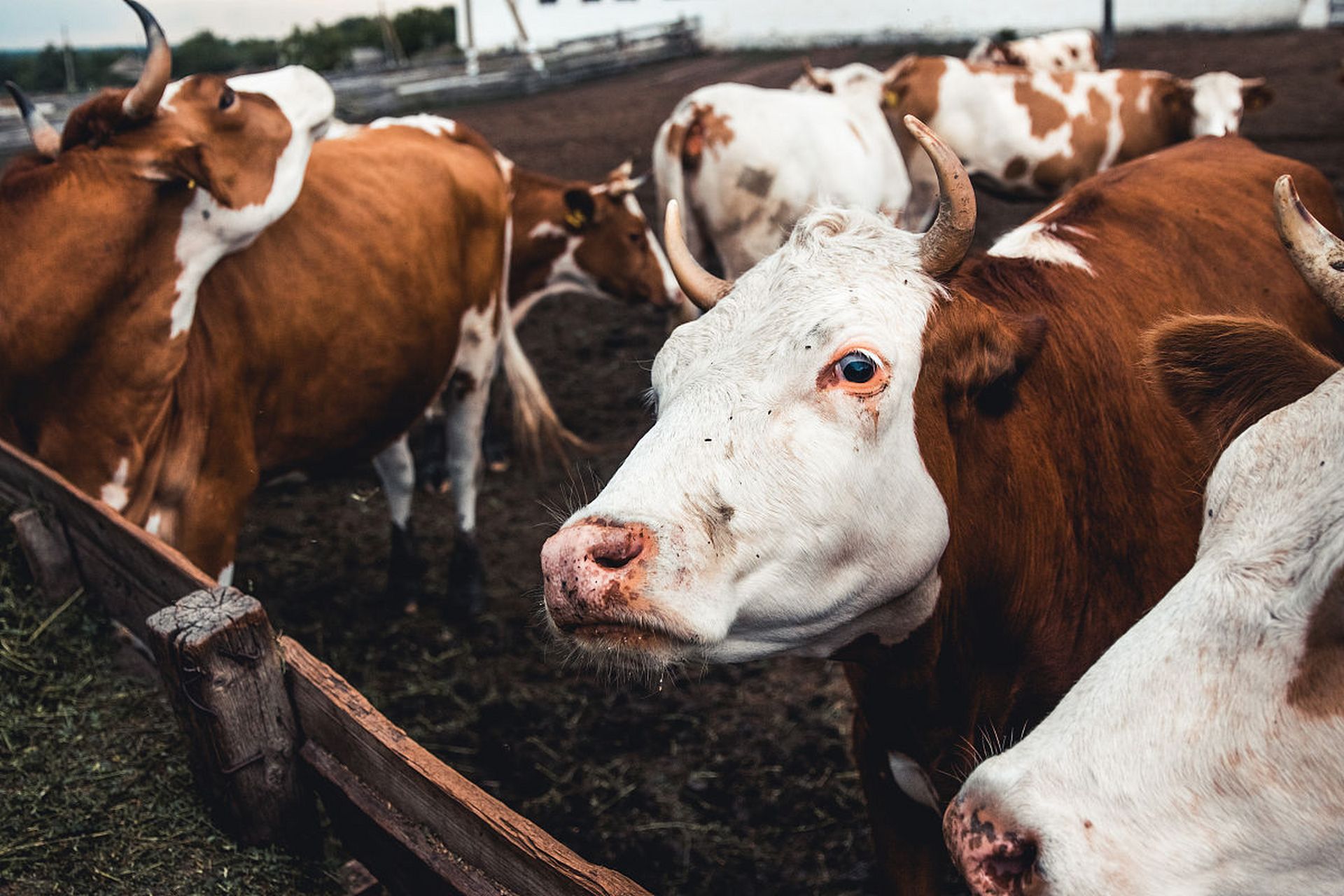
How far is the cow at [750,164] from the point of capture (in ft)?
20.3

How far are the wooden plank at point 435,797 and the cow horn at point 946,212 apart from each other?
46.2 inches

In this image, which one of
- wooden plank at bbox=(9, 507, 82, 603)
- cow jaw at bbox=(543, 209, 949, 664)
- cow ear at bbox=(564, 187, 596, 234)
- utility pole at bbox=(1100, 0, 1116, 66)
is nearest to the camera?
cow jaw at bbox=(543, 209, 949, 664)

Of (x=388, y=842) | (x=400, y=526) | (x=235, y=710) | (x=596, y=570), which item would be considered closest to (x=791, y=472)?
(x=596, y=570)

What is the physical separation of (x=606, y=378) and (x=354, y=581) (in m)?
2.59

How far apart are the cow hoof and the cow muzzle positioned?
316 cm

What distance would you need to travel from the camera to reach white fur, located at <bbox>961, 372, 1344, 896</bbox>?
1191 millimetres

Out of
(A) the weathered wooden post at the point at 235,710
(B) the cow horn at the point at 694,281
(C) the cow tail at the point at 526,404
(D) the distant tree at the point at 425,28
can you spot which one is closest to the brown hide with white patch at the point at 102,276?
(A) the weathered wooden post at the point at 235,710

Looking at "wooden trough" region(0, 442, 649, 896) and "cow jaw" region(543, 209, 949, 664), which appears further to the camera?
"wooden trough" region(0, 442, 649, 896)

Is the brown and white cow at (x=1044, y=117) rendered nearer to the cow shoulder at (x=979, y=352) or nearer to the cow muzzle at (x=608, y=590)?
the cow shoulder at (x=979, y=352)

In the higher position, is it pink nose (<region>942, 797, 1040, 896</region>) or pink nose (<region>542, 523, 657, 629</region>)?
pink nose (<region>542, 523, 657, 629</region>)

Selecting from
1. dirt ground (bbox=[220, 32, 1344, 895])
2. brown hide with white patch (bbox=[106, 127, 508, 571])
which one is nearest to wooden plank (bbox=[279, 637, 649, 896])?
dirt ground (bbox=[220, 32, 1344, 895])

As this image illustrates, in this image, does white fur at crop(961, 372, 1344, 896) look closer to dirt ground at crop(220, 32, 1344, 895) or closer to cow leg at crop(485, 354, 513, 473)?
dirt ground at crop(220, 32, 1344, 895)

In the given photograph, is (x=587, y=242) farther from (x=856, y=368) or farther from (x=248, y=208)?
(x=856, y=368)

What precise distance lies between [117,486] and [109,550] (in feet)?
1.45
